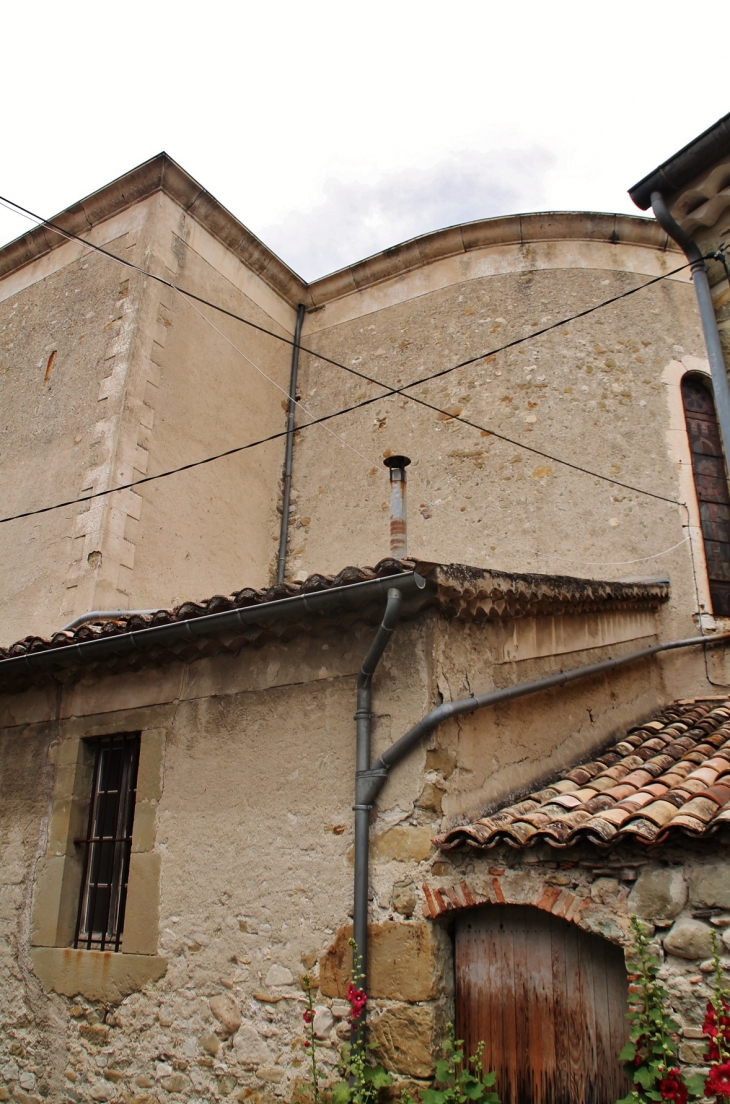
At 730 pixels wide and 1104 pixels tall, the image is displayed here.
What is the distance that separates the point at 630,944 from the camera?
142 inches

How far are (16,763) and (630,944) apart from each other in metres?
4.67

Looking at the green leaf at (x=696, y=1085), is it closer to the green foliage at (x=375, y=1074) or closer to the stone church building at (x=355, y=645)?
the stone church building at (x=355, y=645)

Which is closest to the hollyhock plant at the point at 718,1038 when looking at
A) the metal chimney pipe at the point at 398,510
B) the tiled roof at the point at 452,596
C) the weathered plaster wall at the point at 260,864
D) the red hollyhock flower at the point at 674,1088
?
the red hollyhock flower at the point at 674,1088

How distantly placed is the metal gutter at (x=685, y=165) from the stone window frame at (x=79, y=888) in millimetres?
4900

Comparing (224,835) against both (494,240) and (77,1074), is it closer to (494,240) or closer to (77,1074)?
(77,1074)

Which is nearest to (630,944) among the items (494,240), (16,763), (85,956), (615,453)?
(85,956)

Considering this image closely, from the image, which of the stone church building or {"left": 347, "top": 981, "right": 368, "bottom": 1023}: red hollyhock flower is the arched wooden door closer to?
the stone church building

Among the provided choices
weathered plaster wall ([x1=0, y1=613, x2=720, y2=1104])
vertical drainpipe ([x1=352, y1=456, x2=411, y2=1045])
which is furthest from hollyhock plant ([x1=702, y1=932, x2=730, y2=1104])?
vertical drainpipe ([x1=352, y1=456, x2=411, y2=1045])

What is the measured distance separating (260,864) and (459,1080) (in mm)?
1545

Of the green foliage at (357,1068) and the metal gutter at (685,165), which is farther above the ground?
the metal gutter at (685,165)

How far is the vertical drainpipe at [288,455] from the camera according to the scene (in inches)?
361

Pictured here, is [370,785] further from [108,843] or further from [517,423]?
[517,423]

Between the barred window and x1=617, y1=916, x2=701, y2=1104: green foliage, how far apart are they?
3348 mm

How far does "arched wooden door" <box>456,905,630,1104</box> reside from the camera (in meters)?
3.78
